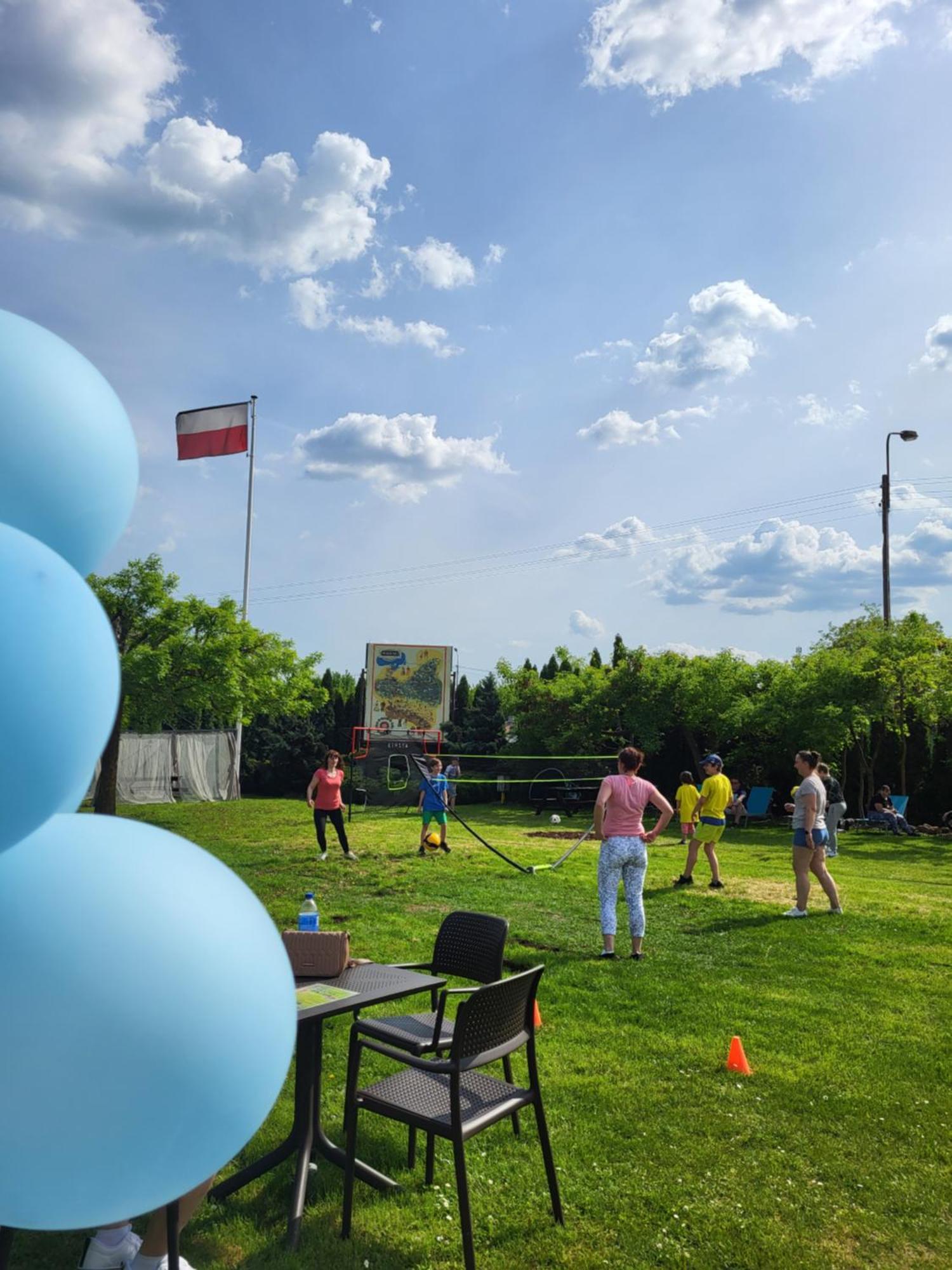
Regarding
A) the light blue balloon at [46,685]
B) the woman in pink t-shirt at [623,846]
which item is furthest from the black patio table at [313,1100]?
the woman in pink t-shirt at [623,846]

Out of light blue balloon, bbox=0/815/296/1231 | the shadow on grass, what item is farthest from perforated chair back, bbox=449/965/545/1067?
the shadow on grass

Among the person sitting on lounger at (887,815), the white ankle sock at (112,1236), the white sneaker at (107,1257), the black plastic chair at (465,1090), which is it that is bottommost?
the person sitting on lounger at (887,815)

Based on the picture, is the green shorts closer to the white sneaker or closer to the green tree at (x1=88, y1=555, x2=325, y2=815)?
the white sneaker

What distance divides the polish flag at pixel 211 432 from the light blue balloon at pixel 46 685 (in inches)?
914

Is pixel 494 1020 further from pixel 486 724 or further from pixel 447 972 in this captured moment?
pixel 486 724

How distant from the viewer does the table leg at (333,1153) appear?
3.85 m

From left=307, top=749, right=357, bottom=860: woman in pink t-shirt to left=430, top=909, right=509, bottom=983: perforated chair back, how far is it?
28.0ft

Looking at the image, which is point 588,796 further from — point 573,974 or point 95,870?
point 95,870

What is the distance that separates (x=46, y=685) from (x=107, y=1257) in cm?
231

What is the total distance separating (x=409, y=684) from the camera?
158 feet

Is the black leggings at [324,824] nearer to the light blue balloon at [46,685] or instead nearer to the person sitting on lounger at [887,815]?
the light blue balloon at [46,685]

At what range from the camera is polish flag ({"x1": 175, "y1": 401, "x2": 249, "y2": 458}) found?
78.7 feet

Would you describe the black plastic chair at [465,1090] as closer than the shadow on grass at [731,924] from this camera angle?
Yes

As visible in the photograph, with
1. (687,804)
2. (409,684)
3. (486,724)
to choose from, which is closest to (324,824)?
(687,804)
